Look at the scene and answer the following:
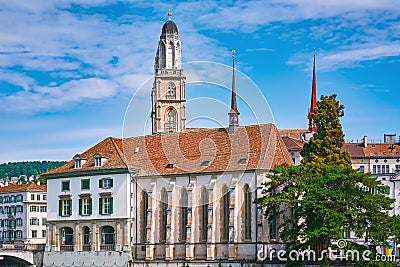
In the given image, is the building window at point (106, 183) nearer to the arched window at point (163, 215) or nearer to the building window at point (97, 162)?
the building window at point (97, 162)

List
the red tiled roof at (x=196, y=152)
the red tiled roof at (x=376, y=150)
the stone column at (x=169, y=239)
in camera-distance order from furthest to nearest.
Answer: the red tiled roof at (x=376, y=150) → the stone column at (x=169, y=239) → the red tiled roof at (x=196, y=152)

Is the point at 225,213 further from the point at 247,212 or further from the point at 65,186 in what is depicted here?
the point at 65,186

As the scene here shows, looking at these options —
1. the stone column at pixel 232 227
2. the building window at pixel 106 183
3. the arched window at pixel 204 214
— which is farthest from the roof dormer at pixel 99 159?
the stone column at pixel 232 227

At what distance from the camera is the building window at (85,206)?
7719 centimetres

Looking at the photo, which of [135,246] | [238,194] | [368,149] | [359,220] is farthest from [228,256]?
[368,149]

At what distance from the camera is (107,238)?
251 ft

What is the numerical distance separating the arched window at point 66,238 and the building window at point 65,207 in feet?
4.85

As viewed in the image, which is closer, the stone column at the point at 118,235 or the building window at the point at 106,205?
the stone column at the point at 118,235

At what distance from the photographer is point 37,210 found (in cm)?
11362

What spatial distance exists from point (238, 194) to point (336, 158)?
971 cm

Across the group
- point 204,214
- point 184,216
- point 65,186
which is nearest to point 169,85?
point 65,186

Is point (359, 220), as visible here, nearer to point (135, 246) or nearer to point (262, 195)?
point (262, 195)

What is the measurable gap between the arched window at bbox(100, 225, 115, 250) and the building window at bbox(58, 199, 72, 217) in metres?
4.14

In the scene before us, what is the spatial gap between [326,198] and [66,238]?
2916 cm
